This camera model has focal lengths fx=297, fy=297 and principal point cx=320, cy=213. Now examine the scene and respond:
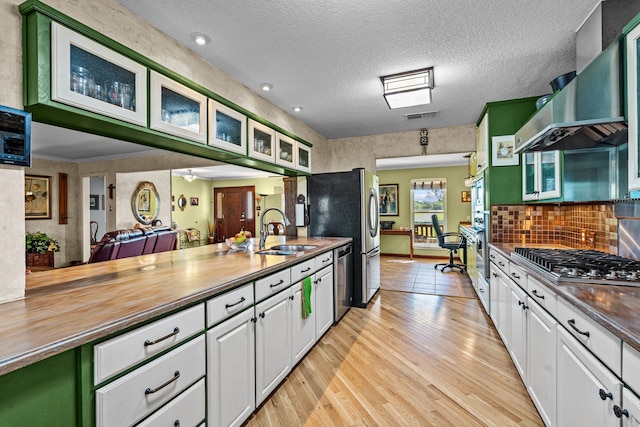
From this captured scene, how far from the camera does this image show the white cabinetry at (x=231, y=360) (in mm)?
1423

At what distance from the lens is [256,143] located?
2809 millimetres

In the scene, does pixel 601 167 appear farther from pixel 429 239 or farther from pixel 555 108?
pixel 429 239

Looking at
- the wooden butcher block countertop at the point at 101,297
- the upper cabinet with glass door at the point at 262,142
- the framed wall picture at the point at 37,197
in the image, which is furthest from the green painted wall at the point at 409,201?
the framed wall picture at the point at 37,197

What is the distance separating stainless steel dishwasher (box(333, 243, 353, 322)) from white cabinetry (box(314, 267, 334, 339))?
0.13m

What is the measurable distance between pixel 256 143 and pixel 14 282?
6.43ft

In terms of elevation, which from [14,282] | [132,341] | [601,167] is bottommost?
[132,341]

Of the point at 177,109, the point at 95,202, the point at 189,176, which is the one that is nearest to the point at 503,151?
the point at 177,109

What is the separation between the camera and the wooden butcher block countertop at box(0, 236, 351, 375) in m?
0.85

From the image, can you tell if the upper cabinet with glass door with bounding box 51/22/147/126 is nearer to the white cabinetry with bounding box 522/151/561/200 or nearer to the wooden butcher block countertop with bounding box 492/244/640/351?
the wooden butcher block countertop with bounding box 492/244/640/351

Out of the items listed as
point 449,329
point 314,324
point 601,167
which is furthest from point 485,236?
point 314,324

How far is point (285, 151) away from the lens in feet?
11.1

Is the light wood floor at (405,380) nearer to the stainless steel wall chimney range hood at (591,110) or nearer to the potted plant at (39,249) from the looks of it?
the stainless steel wall chimney range hood at (591,110)

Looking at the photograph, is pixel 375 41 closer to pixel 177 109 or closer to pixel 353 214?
pixel 177 109

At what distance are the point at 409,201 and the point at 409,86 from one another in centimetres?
548
